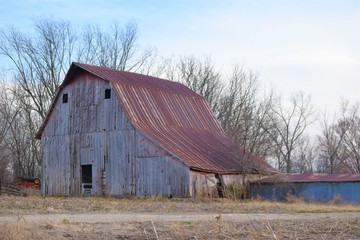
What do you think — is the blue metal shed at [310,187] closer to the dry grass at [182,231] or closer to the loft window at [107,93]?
the loft window at [107,93]

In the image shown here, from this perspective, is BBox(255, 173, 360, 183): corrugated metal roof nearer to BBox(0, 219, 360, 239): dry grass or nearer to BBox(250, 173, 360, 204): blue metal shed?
BBox(250, 173, 360, 204): blue metal shed

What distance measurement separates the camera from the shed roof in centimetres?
3366

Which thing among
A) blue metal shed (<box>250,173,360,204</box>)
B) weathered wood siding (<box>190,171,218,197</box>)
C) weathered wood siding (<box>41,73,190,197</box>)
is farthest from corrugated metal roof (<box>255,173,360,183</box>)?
→ weathered wood siding (<box>41,73,190,197</box>)

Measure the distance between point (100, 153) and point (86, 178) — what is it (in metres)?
2.23

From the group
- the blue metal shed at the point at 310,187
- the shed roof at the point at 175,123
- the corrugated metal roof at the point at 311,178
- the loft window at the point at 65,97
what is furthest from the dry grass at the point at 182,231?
the loft window at the point at 65,97

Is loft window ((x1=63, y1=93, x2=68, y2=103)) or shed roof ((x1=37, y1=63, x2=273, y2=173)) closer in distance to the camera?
shed roof ((x1=37, y1=63, x2=273, y2=173))

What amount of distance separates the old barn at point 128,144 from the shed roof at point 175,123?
6 centimetres

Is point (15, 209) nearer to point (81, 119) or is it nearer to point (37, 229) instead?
point (37, 229)

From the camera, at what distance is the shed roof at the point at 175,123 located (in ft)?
110

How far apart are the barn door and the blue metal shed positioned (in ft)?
30.7

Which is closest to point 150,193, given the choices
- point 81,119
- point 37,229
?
point 81,119

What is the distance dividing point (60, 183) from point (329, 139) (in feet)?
140

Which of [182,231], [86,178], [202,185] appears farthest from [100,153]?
[182,231]

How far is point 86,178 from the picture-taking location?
122 feet
